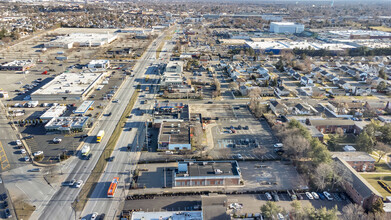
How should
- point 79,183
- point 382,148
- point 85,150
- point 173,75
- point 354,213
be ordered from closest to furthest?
point 354,213 → point 79,183 → point 382,148 → point 85,150 → point 173,75

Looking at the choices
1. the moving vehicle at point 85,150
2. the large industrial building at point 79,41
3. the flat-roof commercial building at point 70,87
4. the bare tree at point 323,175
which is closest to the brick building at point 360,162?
the bare tree at point 323,175

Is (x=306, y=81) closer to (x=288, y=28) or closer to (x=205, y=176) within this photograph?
(x=205, y=176)

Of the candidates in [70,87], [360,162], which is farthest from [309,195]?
[70,87]

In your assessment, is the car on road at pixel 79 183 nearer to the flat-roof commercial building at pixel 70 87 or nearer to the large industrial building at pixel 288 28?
the flat-roof commercial building at pixel 70 87

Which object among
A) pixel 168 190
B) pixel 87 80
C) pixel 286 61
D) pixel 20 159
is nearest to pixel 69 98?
pixel 87 80

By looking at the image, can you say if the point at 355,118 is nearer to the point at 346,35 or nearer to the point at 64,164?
the point at 64,164
